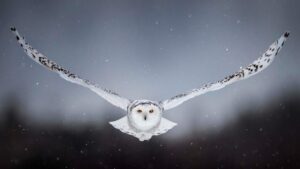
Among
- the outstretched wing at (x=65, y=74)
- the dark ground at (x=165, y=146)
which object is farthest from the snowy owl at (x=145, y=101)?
the dark ground at (x=165, y=146)

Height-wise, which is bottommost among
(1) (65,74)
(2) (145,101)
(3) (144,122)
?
(3) (144,122)

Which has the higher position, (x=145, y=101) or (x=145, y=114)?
(x=145, y=101)

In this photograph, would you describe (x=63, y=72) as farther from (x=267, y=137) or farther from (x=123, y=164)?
(x=267, y=137)

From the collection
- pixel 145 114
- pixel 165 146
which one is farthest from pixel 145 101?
pixel 165 146

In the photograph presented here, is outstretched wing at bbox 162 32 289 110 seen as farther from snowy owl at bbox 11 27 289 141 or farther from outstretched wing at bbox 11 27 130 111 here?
outstretched wing at bbox 11 27 130 111

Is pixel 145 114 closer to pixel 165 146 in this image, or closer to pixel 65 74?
pixel 65 74

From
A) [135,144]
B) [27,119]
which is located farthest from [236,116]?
[27,119]

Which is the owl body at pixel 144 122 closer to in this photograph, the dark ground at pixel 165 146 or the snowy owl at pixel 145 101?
the snowy owl at pixel 145 101
